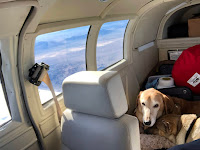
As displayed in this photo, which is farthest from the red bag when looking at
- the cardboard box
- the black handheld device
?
the black handheld device

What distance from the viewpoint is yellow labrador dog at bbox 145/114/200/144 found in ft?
8.19

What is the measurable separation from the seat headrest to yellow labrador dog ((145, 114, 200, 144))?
108cm

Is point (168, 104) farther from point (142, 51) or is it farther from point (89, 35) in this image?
point (142, 51)

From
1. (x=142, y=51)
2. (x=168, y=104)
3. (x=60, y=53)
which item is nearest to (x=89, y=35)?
(x=60, y=53)

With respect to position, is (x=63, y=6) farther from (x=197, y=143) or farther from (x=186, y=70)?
(x=186, y=70)

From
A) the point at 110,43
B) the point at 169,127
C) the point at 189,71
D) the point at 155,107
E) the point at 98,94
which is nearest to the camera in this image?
the point at 98,94

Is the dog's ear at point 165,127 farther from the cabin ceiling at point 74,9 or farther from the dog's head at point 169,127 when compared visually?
the cabin ceiling at point 74,9

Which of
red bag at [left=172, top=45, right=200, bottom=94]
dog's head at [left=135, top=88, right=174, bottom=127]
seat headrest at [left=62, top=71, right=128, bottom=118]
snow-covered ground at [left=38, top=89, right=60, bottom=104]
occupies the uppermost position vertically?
seat headrest at [left=62, top=71, right=128, bottom=118]

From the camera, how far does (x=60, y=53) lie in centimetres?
270

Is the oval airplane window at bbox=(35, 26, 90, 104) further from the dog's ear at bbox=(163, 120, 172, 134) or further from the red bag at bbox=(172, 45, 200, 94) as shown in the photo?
the red bag at bbox=(172, 45, 200, 94)

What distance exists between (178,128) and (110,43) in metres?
1.81

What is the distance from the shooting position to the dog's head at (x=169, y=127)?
101 inches

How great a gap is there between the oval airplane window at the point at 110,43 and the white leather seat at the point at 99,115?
5.01ft

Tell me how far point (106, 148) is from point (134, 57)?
274 cm
